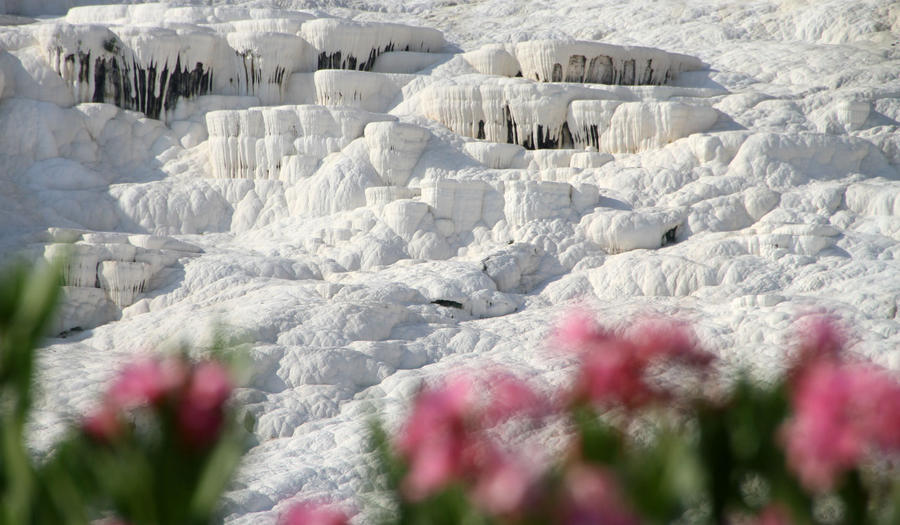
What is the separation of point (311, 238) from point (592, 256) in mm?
4763

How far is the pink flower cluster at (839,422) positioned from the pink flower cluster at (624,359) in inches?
7.4

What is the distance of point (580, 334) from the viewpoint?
137 cm

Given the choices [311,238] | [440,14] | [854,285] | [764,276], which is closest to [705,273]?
[764,276]

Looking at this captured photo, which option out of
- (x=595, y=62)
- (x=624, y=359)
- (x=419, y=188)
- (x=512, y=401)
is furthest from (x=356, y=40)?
(x=512, y=401)

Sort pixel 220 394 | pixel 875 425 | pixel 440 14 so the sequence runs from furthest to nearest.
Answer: pixel 440 14 < pixel 220 394 < pixel 875 425

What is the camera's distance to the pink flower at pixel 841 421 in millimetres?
1157

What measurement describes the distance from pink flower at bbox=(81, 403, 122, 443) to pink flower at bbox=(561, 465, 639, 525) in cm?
70

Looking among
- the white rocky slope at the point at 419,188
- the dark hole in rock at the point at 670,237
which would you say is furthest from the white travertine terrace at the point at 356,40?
the dark hole in rock at the point at 670,237

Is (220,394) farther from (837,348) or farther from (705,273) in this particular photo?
(705,273)

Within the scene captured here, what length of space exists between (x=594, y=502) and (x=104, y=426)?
2.60 feet

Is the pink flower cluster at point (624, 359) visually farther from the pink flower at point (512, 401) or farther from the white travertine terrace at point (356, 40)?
the white travertine terrace at point (356, 40)

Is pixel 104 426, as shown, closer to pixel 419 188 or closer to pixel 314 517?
pixel 314 517

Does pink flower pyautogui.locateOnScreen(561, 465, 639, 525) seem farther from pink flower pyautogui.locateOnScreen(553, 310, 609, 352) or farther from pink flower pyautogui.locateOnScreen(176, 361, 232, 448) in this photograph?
pink flower pyautogui.locateOnScreen(176, 361, 232, 448)

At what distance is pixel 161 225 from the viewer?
16984 mm
